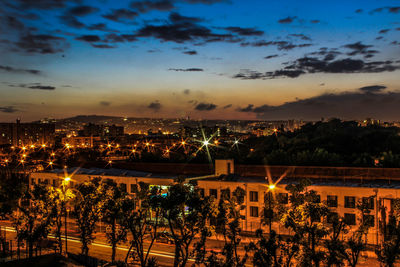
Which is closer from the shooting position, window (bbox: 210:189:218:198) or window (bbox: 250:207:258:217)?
window (bbox: 250:207:258:217)

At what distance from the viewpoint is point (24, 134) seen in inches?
5842

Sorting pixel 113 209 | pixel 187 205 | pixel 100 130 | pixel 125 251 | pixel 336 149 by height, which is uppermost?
pixel 100 130

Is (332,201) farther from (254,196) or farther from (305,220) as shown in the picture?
(305,220)

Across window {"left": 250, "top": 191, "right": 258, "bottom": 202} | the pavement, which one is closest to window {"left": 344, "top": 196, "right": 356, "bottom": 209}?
the pavement

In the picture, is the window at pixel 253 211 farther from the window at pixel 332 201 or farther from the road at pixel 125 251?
the window at pixel 332 201

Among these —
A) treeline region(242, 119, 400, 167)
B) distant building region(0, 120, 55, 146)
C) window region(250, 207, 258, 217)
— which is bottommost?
window region(250, 207, 258, 217)

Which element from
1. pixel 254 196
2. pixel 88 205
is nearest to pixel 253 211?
pixel 254 196

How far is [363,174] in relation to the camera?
26.7 metres

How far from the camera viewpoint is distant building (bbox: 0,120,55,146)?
461 feet

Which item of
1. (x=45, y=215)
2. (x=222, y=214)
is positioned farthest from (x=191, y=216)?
(x=45, y=215)

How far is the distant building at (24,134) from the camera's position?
140525 mm

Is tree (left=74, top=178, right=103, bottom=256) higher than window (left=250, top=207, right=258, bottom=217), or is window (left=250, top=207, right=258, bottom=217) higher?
tree (left=74, top=178, right=103, bottom=256)

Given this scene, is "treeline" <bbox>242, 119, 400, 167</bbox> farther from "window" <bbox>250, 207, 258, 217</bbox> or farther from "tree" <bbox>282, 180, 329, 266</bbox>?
"tree" <bbox>282, 180, 329, 266</bbox>

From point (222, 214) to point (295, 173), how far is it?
13.4 m
